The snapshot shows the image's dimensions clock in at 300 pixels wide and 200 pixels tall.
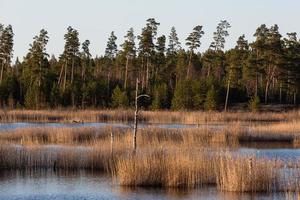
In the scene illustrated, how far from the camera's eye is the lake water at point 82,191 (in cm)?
1491

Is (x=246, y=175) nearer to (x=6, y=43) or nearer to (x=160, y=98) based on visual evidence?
(x=160, y=98)

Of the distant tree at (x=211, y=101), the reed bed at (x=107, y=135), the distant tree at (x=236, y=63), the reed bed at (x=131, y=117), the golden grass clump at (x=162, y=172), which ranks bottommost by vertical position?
the golden grass clump at (x=162, y=172)

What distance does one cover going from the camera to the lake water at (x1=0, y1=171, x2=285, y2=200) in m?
14.9

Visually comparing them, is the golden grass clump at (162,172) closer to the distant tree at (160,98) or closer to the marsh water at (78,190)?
the marsh water at (78,190)

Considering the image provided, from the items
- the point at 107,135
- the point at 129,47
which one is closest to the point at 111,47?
the point at 129,47

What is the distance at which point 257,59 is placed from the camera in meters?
62.0

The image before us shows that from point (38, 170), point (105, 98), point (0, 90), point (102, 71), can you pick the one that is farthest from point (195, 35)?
point (38, 170)

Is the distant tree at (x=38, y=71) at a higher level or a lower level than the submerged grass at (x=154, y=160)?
higher

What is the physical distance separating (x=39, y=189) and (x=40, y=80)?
4535cm

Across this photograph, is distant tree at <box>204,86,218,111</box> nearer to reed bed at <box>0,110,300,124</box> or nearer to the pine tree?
reed bed at <box>0,110,300,124</box>

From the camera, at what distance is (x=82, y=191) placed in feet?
52.2

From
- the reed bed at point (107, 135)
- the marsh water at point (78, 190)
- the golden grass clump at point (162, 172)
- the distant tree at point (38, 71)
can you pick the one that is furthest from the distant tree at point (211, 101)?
the golden grass clump at point (162, 172)

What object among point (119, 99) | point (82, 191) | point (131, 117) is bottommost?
point (82, 191)

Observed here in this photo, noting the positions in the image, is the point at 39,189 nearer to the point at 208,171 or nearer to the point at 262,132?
the point at 208,171
